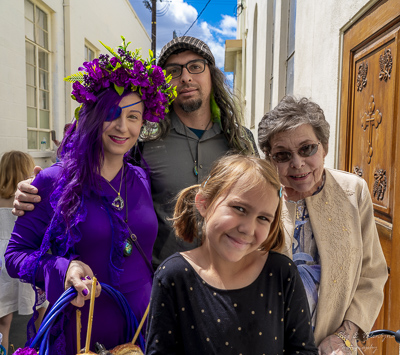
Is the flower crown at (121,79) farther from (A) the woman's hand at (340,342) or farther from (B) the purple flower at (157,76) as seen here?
(A) the woman's hand at (340,342)

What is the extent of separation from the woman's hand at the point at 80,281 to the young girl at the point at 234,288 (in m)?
0.32

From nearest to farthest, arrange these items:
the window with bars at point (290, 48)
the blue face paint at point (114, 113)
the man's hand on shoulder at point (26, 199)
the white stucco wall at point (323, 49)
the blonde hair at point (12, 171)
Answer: the man's hand on shoulder at point (26, 199) → the blue face paint at point (114, 113) → the white stucco wall at point (323, 49) → the blonde hair at point (12, 171) → the window with bars at point (290, 48)

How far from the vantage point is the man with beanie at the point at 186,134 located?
233 cm

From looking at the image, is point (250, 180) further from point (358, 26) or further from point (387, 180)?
point (358, 26)

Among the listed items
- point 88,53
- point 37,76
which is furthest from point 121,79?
point 88,53

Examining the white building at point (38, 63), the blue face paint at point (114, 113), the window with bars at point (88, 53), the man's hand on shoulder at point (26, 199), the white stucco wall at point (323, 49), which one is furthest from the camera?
the window with bars at point (88, 53)

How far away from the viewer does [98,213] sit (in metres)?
1.83

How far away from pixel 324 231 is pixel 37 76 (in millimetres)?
7745

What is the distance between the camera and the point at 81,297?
1507 millimetres

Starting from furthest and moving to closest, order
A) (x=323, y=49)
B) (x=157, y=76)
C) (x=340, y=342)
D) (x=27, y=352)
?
1. (x=323, y=49)
2. (x=157, y=76)
3. (x=340, y=342)
4. (x=27, y=352)

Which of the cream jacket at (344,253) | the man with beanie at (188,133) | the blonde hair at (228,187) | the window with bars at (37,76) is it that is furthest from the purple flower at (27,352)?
the window with bars at (37,76)

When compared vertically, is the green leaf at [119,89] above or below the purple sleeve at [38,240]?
above

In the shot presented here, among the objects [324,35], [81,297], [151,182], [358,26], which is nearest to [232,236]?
[81,297]

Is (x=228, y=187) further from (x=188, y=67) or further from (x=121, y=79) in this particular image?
(x=188, y=67)
